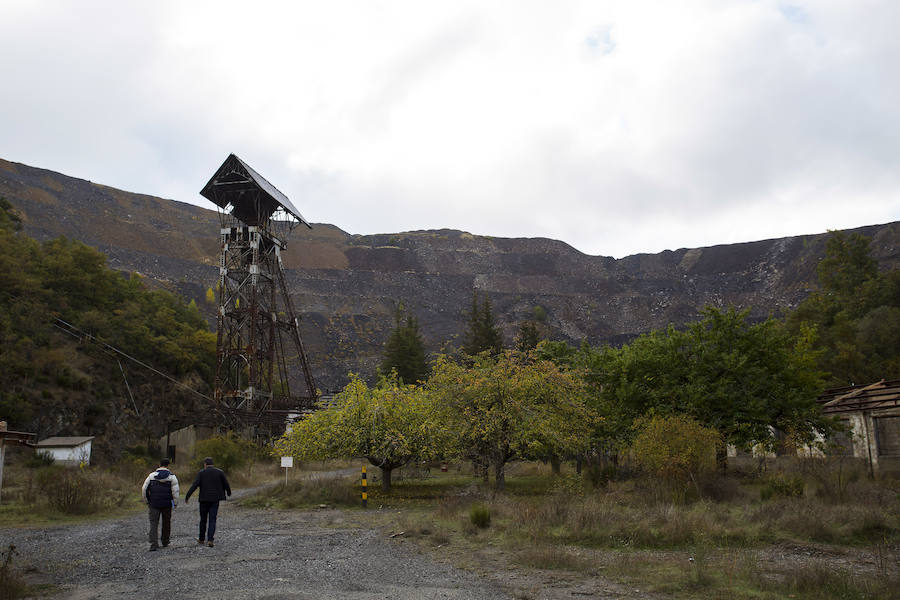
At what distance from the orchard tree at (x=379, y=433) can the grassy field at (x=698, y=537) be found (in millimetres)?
3220

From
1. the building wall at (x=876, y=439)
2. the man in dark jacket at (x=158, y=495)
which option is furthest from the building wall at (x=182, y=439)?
the building wall at (x=876, y=439)

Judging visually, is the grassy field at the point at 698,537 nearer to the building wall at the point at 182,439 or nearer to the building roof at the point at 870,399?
the building roof at the point at 870,399

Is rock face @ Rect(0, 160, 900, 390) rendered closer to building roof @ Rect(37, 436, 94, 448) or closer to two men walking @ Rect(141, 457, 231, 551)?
building roof @ Rect(37, 436, 94, 448)

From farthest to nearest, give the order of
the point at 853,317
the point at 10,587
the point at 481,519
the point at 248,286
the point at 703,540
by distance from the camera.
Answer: the point at 853,317 < the point at 248,286 < the point at 481,519 < the point at 703,540 < the point at 10,587

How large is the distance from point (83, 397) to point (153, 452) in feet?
17.2

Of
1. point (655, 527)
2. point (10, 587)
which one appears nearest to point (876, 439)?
point (655, 527)

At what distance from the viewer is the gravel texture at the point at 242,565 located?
7.88m

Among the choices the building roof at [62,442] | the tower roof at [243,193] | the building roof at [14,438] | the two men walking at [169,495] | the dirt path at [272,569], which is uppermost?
the tower roof at [243,193]

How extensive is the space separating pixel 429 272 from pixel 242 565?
371 ft

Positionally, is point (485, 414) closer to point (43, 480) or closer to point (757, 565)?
point (757, 565)

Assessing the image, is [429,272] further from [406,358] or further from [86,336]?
[86,336]

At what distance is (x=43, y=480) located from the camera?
20.2 meters

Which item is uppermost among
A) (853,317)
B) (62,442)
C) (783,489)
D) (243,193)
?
(243,193)

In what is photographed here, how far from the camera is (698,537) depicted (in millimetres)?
10734
